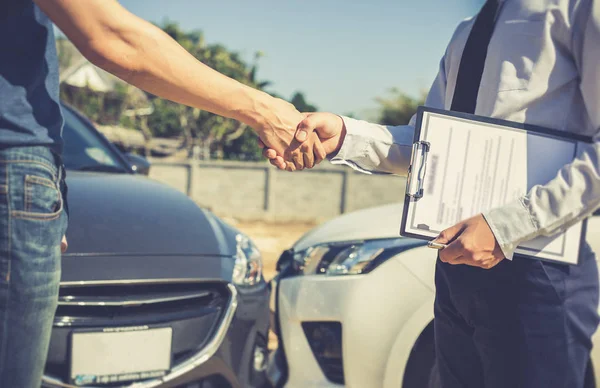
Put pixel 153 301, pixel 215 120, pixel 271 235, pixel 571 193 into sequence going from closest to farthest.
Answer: pixel 571 193 < pixel 153 301 < pixel 271 235 < pixel 215 120

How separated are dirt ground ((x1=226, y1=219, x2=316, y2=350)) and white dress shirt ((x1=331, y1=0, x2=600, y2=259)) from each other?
571 centimetres

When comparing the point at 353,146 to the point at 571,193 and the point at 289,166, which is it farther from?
the point at 571,193

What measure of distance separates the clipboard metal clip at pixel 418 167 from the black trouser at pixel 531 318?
214 millimetres

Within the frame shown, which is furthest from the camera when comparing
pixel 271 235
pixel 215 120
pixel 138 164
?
pixel 215 120

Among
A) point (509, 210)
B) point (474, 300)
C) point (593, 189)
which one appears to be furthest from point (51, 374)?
point (593, 189)

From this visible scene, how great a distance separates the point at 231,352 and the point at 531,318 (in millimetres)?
1462

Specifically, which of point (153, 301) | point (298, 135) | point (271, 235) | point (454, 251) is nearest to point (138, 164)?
point (153, 301)

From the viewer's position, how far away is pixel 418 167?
4.55 ft

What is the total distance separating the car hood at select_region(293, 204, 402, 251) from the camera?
2.68 m

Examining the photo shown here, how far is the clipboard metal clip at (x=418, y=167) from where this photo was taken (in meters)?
1.39

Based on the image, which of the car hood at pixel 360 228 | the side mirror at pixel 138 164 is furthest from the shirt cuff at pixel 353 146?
the side mirror at pixel 138 164

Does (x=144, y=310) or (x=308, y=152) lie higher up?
(x=308, y=152)

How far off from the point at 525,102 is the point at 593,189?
249 millimetres

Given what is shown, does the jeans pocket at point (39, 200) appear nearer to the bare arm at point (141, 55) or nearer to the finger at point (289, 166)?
the bare arm at point (141, 55)
